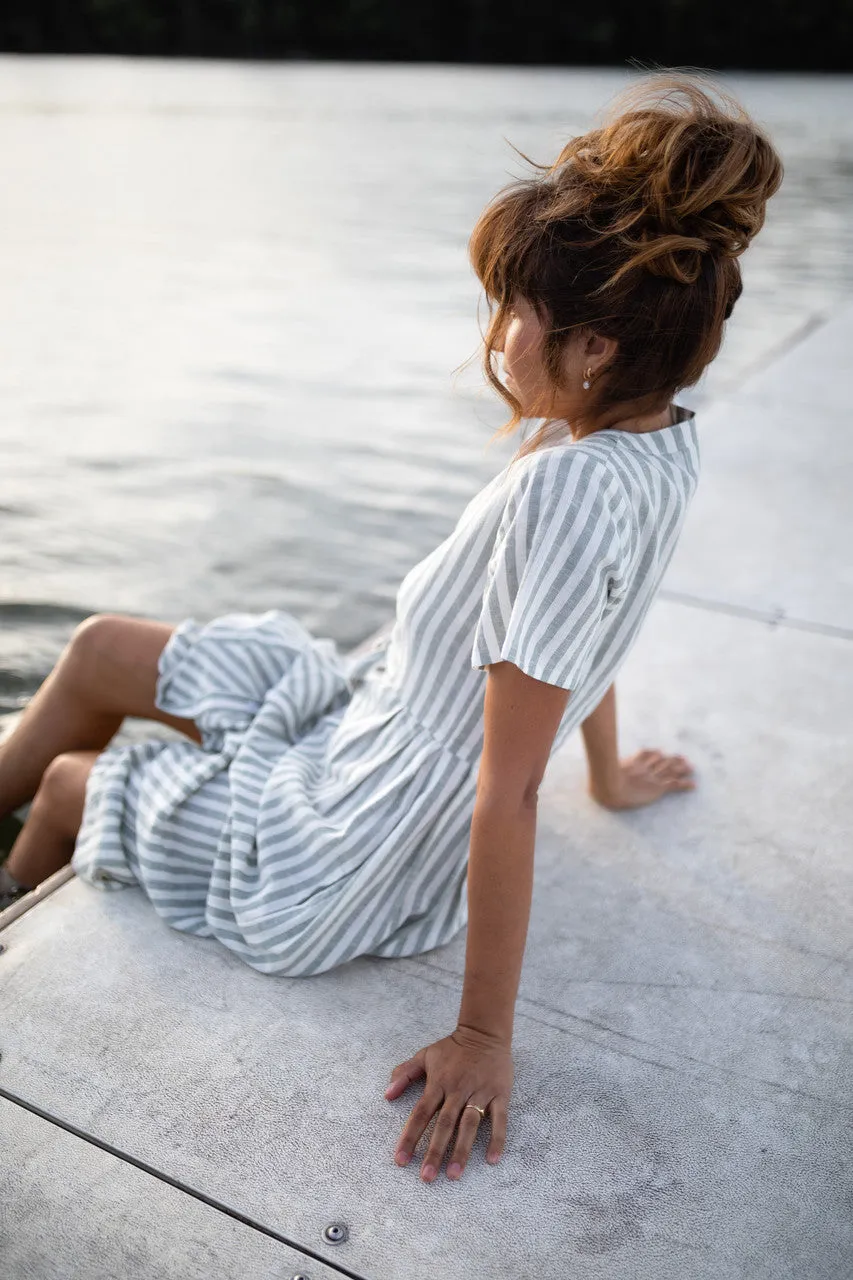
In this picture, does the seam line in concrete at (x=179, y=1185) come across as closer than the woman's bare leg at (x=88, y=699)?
Yes

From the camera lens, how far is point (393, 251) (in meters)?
8.56

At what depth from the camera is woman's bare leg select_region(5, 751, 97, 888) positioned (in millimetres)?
1937

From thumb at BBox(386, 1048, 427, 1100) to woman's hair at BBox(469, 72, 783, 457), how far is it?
2.92 feet

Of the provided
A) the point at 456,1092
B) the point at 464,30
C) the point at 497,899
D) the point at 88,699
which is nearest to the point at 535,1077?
the point at 456,1092

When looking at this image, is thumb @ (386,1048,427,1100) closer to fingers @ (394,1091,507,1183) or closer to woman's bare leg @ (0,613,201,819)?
fingers @ (394,1091,507,1183)

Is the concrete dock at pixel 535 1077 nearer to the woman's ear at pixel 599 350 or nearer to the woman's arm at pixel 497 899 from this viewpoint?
the woman's arm at pixel 497 899

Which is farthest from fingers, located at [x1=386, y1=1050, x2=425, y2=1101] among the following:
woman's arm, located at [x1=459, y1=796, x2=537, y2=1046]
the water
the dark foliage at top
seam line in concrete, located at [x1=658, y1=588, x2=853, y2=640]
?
the dark foliage at top

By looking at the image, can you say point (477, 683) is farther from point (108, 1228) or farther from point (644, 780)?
point (108, 1228)

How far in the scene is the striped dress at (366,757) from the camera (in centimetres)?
151

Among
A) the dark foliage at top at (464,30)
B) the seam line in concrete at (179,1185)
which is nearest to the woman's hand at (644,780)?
the seam line in concrete at (179,1185)

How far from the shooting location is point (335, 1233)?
138cm

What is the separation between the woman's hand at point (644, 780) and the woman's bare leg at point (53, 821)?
90 centimetres

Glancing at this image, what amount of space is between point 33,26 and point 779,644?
40.6 m

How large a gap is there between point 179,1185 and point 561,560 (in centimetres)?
88
